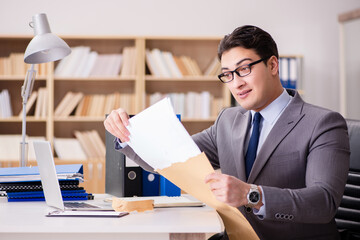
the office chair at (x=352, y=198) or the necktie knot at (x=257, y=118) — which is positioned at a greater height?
the necktie knot at (x=257, y=118)

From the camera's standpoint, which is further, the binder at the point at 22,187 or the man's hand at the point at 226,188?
the binder at the point at 22,187

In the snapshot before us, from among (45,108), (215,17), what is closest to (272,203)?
(45,108)

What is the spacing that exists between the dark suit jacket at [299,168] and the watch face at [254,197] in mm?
26

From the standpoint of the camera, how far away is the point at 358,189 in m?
1.80

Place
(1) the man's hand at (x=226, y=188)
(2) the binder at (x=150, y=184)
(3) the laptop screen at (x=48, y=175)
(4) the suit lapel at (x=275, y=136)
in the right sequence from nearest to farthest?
(1) the man's hand at (x=226, y=188) → (3) the laptop screen at (x=48, y=175) → (4) the suit lapel at (x=275, y=136) → (2) the binder at (x=150, y=184)

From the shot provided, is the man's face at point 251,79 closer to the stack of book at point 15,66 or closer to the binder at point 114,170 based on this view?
the binder at point 114,170

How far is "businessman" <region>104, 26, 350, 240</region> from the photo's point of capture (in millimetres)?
1345

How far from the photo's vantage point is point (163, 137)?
1.25 meters

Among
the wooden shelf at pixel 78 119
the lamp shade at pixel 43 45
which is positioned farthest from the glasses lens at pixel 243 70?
the wooden shelf at pixel 78 119

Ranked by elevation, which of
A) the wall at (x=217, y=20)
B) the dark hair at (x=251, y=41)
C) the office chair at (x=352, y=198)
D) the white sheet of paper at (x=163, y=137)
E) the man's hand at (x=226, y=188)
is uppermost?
the wall at (x=217, y=20)

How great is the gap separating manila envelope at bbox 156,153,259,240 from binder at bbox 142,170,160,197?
437 mm

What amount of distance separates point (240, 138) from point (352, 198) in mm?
506

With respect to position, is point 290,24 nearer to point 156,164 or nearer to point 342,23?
point 342,23

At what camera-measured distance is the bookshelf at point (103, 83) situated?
14.8ft
